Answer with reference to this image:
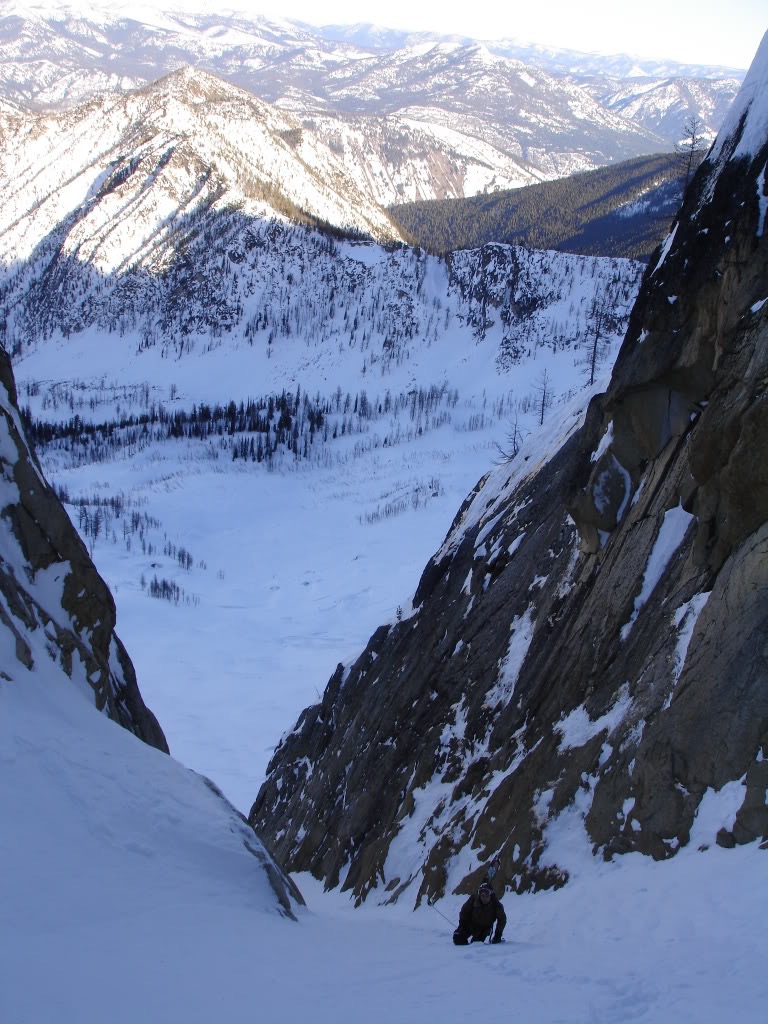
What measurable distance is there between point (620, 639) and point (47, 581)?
40.2 ft

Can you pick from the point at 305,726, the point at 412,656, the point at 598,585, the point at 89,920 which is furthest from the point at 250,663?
the point at 89,920

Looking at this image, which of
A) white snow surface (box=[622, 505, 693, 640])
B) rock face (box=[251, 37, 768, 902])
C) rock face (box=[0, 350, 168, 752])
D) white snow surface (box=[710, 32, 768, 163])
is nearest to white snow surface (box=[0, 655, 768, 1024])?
rock face (box=[251, 37, 768, 902])

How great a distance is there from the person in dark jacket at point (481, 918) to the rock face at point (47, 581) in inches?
366

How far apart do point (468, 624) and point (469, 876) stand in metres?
7.99

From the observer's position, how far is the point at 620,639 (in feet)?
45.5

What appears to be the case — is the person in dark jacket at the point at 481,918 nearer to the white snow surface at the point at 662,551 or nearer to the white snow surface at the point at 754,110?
the white snow surface at the point at 662,551

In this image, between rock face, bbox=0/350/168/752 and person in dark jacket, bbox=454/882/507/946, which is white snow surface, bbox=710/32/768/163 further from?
rock face, bbox=0/350/168/752

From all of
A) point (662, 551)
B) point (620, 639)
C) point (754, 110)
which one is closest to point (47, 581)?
point (620, 639)

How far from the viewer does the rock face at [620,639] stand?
10461 mm

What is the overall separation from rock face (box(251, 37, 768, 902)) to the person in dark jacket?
5.09ft

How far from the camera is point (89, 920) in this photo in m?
8.62

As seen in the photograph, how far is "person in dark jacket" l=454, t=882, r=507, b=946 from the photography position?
33.7 ft

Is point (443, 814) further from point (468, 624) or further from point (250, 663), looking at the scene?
point (250, 663)

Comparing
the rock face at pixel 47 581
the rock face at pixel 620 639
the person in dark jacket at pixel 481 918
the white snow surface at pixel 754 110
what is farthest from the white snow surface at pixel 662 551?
the rock face at pixel 47 581
